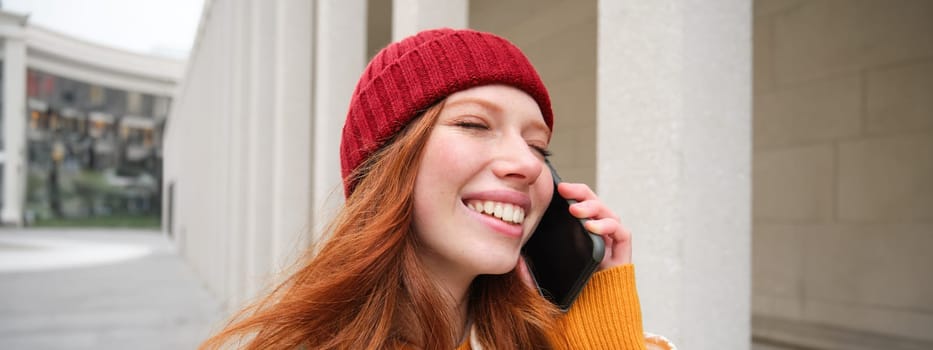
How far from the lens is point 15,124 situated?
33.1 m

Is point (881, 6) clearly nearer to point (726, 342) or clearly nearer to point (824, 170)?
point (824, 170)

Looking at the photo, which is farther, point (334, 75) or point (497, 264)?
point (334, 75)

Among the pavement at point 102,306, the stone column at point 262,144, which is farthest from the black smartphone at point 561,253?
the stone column at point 262,144

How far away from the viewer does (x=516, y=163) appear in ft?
4.15

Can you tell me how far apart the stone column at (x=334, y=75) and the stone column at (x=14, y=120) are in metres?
38.2

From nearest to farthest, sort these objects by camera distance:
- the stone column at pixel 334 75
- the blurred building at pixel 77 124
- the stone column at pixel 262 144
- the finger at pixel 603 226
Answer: the finger at pixel 603 226 → the stone column at pixel 334 75 → the stone column at pixel 262 144 → the blurred building at pixel 77 124

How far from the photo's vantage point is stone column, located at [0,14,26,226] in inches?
1259

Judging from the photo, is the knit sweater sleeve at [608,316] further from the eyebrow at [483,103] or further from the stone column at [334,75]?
the stone column at [334,75]

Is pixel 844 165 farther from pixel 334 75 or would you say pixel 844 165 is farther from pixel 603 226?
pixel 603 226

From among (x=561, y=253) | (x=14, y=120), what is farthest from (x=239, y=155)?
(x=14, y=120)

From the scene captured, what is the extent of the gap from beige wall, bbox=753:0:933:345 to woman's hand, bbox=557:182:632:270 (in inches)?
166

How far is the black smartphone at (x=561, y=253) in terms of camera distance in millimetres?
1417

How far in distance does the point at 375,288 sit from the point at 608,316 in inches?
24.1

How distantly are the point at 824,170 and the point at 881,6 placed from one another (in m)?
1.41
